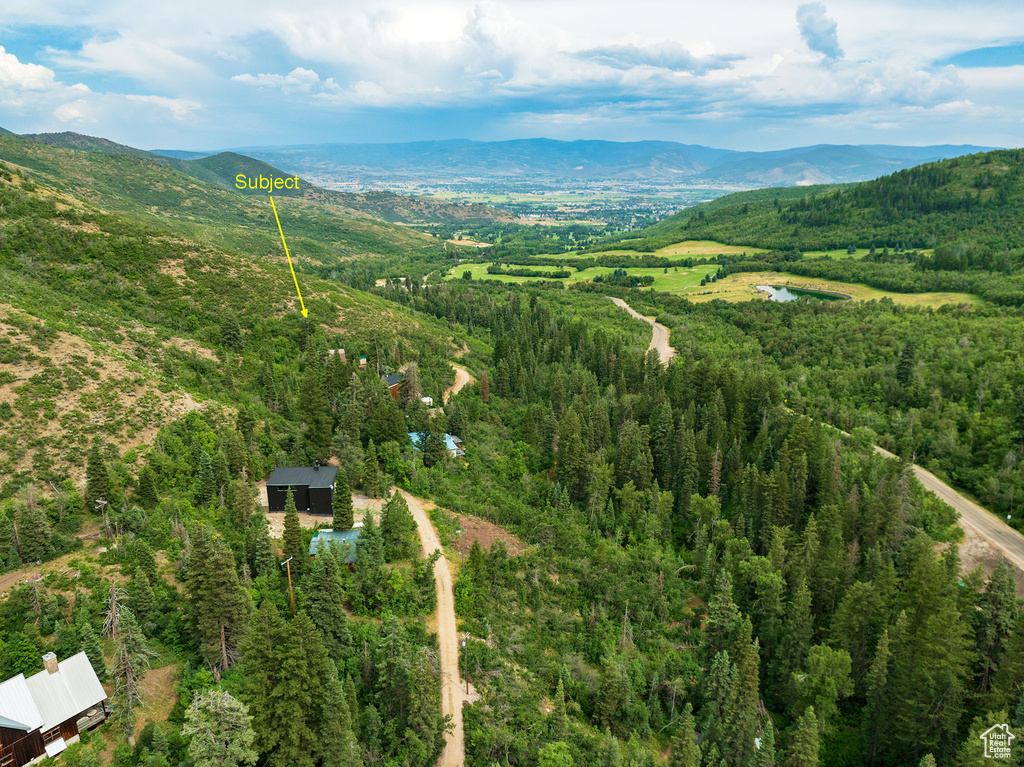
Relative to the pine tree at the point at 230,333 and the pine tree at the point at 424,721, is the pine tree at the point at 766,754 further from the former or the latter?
the pine tree at the point at 230,333

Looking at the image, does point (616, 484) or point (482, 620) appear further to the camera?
point (616, 484)

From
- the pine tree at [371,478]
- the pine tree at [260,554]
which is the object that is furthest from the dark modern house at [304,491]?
the pine tree at [260,554]

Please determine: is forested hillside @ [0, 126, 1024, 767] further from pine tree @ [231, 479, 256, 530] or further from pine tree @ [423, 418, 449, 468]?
pine tree @ [423, 418, 449, 468]

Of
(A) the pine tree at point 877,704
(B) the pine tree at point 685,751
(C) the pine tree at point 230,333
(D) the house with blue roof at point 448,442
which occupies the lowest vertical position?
(A) the pine tree at point 877,704

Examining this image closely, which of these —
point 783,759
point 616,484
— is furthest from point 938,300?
point 783,759

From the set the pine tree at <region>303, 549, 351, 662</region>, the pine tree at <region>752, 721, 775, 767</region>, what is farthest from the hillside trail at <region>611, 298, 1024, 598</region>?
the pine tree at <region>303, 549, 351, 662</region>

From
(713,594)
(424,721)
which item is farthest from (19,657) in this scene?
(713,594)

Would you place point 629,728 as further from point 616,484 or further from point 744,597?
point 616,484
